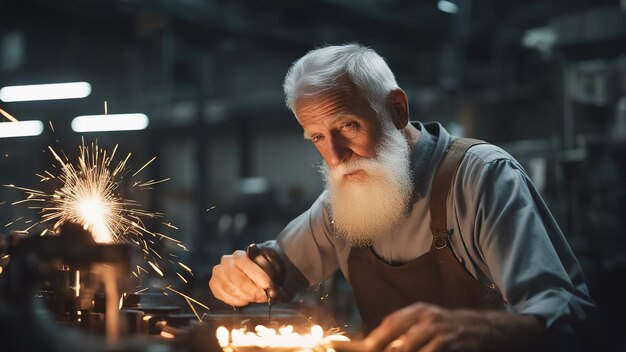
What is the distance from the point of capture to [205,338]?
63.2 inches

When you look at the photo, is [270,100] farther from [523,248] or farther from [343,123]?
[523,248]

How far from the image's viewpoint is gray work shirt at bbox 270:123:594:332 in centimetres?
169

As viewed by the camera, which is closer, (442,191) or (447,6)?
(442,191)

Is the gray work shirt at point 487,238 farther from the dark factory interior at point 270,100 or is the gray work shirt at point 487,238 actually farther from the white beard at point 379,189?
the dark factory interior at point 270,100

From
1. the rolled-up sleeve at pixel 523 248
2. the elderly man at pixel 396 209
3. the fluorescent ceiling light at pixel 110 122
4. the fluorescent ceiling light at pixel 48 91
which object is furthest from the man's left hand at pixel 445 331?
the fluorescent ceiling light at pixel 48 91

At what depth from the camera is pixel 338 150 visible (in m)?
2.22

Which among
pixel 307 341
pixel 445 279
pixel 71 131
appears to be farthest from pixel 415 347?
pixel 71 131

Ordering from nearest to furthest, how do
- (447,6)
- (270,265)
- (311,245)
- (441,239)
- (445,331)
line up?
(445,331) → (441,239) → (270,265) → (311,245) → (447,6)

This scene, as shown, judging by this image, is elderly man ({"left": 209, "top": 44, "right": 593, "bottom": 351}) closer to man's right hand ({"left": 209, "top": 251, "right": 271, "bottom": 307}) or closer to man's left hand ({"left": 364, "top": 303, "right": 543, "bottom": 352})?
man's right hand ({"left": 209, "top": 251, "right": 271, "bottom": 307})

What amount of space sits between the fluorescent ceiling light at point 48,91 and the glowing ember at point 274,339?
23.5ft

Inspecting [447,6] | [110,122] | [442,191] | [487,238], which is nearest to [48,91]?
[110,122]

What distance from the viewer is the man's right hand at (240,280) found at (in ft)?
7.51

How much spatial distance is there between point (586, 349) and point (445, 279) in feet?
1.62

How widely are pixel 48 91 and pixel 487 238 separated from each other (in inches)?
301
